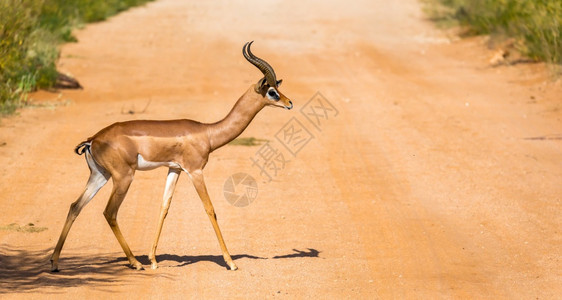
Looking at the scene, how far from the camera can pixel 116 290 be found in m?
8.16

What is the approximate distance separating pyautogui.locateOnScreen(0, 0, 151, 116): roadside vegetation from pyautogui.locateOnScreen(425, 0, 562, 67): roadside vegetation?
10222mm

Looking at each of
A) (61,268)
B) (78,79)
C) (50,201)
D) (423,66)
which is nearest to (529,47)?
(423,66)

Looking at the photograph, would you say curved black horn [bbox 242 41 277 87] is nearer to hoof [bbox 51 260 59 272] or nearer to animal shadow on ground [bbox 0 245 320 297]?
animal shadow on ground [bbox 0 245 320 297]

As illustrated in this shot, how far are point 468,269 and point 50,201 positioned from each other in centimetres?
522

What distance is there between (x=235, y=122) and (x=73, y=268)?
2.05 meters

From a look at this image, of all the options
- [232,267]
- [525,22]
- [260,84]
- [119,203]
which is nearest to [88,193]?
[119,203]

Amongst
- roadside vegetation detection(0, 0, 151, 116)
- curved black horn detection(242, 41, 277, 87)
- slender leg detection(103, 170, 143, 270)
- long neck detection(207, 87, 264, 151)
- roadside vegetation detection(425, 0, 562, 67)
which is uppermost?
curved black horn detection(242, 41, 277, 87)

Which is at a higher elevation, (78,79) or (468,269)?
(468,269)

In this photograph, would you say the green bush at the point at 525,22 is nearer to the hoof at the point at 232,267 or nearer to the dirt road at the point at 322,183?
the dirt road at the point at 322,183

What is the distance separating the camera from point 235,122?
9.16 metres

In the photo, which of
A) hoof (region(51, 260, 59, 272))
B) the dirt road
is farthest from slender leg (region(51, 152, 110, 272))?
the dirt road

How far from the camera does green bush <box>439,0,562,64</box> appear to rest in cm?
1966

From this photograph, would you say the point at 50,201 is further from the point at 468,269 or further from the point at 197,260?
the point at 468,269

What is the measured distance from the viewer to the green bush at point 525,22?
19.7 m
